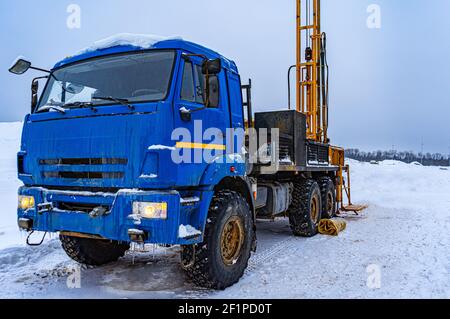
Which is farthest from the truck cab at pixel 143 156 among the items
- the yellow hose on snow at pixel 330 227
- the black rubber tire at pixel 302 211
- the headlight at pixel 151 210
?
the yellow hose on snow at pixel 330 227

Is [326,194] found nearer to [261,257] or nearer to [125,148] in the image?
[261,257]

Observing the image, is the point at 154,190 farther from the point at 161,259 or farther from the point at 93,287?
the point at 161,259

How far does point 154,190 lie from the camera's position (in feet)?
12.8

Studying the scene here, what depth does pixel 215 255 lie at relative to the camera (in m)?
4.43

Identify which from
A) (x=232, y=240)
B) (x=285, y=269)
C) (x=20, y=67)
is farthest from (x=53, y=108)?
(x=285, y=269)

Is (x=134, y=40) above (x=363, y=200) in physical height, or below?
above

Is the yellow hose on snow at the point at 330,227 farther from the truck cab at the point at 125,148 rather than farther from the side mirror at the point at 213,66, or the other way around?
the side mirror at the point at 213,66

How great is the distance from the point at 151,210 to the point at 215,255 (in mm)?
1094

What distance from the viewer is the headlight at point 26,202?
178 inches

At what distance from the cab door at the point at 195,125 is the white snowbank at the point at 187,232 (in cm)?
47
